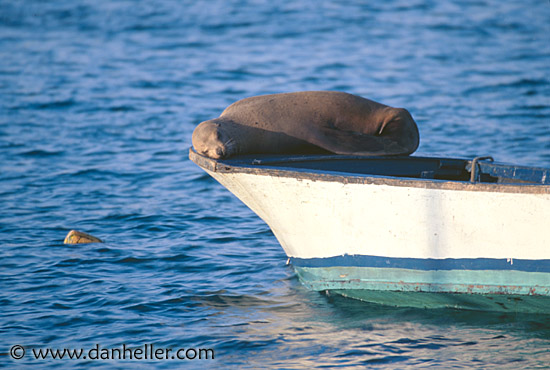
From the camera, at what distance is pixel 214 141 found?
5078 millimetres

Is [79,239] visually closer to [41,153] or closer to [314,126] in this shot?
→ [314,126]

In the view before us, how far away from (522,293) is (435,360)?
0.79 metres

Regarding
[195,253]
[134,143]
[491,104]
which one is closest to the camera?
[195,253]

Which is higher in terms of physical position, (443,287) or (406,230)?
(406,230)

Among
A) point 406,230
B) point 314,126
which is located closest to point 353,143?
point 314,126

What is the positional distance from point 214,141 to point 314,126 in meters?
0.82

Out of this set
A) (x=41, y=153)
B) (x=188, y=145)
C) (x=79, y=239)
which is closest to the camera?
(x=79, y=239)

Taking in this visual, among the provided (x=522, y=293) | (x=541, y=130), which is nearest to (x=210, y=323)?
(x=522, y=293)

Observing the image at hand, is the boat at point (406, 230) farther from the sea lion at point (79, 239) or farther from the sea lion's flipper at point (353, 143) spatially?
the sea lion at point (79, 239)

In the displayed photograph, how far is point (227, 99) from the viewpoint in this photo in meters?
11.9

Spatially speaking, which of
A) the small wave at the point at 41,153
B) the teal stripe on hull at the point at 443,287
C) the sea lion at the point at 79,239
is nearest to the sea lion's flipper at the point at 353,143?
the teal stripe on hull at the point at 443,287

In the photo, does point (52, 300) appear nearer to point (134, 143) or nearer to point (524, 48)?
point (134, 143)

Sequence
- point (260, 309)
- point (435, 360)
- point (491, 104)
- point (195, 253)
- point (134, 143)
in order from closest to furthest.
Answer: point (435, 360) → point (260, 309) → point (195, 253) → point (134, 143) → point (491, 104)

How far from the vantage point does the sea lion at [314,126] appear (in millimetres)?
5305
